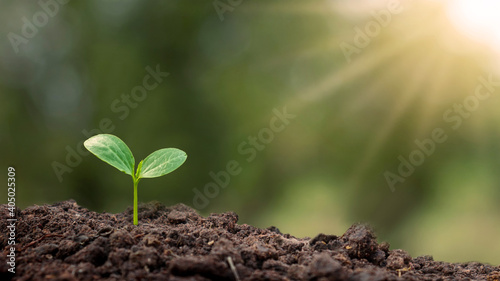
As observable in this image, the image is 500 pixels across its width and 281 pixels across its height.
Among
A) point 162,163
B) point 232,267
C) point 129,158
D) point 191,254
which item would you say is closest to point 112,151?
point 129,158

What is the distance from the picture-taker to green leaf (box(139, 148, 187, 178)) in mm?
1803

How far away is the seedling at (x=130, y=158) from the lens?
5.72ft

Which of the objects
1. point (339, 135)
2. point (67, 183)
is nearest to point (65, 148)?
point (67, 183)

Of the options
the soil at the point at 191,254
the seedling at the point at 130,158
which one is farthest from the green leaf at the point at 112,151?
the soil at the point at 191,254

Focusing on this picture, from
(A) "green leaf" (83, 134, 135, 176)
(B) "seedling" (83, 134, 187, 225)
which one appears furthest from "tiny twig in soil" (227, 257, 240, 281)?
(A) "green leaf" (83, 134, 135, 176)

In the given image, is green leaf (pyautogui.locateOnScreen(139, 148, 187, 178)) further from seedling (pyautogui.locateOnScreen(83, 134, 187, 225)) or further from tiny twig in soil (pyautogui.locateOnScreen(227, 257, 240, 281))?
tiny twig in soil (pyautogui.locateOnScreen(227, 257, 240, 281))

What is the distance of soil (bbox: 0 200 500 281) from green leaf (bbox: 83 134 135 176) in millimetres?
261

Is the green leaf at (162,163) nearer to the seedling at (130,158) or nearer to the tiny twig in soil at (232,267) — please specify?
the seedling at (130,158)

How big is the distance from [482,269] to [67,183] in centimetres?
285

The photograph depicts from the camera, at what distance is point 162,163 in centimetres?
183

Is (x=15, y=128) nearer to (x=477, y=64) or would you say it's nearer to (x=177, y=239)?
(x=177, y=239)

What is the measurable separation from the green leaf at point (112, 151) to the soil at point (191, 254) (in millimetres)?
261

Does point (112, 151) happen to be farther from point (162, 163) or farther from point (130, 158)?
point (162, 163)

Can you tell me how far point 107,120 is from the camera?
324 centimetres
